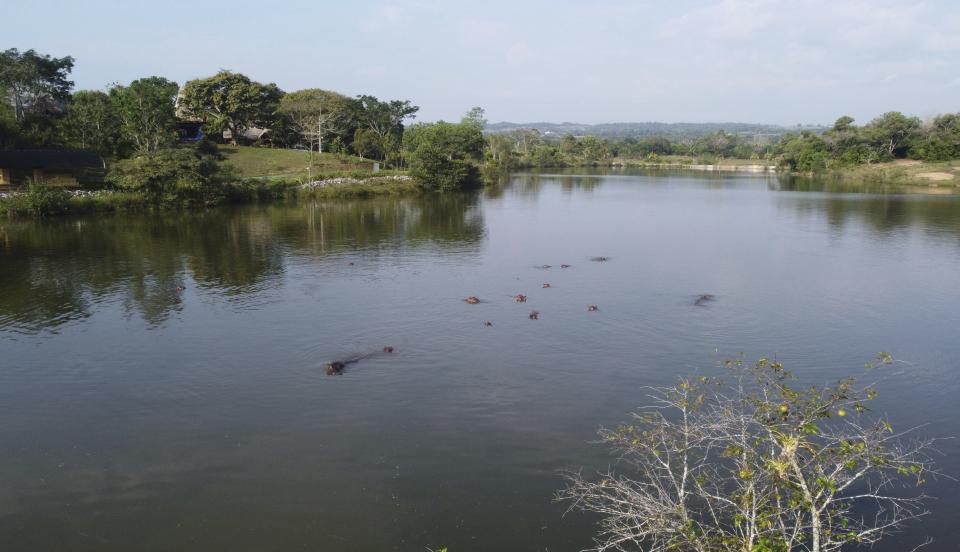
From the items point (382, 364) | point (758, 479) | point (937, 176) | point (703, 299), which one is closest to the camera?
point (758, 479)

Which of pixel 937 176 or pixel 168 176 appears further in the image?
pixel 937 176

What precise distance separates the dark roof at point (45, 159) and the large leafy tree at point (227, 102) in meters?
26.7

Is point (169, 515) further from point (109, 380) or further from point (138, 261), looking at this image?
point (138, 261)

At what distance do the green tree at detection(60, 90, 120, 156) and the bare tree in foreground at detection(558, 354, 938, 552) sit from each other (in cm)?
6554

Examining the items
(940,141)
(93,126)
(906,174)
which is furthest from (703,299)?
(940,141)

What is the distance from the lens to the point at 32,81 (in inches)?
2768

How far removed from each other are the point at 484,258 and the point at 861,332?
748 inches

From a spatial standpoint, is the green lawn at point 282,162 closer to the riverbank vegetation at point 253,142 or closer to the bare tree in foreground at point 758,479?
the riverbank vegetation at point 253,142

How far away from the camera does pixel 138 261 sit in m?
33.6

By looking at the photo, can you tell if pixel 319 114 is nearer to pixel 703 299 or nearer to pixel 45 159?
pixel 45 159

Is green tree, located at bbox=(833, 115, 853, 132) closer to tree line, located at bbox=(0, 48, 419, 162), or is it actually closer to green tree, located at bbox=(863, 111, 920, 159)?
green tree, located at bbox=(863, 111, 920, 159)

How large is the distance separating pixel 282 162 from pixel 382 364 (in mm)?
65061

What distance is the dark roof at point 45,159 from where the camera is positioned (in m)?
52.8

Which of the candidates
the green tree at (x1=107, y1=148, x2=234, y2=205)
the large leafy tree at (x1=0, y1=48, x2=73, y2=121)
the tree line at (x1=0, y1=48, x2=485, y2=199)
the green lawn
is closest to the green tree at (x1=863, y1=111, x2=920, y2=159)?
the tree line at (x1=0, y1=48, x2=485, y2=199)
